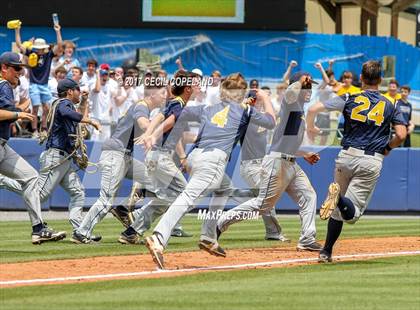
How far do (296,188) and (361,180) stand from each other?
204cm

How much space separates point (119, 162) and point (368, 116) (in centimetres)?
399

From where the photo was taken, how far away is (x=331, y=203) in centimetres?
1251

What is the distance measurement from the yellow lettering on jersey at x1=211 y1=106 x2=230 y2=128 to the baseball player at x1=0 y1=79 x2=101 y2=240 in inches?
125

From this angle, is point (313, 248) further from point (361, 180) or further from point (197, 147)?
point (197, 147)

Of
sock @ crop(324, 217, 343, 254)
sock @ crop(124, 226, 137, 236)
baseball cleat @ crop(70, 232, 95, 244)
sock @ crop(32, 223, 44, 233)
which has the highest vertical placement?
sock @ crop(324, 217, 343, 254)

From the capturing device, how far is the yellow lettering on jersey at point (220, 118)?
499 inches

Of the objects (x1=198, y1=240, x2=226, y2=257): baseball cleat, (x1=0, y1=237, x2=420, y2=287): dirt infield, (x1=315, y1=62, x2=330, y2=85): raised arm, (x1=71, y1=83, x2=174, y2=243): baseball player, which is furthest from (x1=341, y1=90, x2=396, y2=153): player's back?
(x1=315, y1=62, x2=330, y2=85): raised arm

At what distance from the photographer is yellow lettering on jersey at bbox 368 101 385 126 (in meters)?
13.0

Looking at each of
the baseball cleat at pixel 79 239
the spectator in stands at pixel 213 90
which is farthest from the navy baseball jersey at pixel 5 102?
the spectator in stands at pixel 213 90

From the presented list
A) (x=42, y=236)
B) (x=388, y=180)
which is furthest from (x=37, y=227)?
(x=388, y=180)

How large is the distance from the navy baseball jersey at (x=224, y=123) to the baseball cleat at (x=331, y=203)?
122 cm

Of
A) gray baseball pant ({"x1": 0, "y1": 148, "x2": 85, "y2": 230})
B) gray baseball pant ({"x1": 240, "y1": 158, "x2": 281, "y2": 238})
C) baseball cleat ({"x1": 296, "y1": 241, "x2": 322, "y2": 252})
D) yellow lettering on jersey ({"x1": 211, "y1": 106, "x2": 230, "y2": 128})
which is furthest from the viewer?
gray baseball pant ({"x1": 240, "y1": 158, "x2": 281, "y2": 238})

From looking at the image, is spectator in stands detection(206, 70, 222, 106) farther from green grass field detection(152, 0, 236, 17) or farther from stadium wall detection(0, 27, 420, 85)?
green grass field detection(152, 0, 236, 17)

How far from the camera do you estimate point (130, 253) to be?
13.8m
